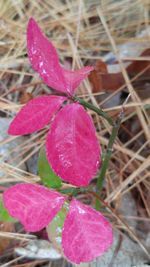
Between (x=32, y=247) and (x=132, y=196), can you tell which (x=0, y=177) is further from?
(x=132, y=196)

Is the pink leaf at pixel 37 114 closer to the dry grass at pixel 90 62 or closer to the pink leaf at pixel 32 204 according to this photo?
the pink leaf at pixel 32 204

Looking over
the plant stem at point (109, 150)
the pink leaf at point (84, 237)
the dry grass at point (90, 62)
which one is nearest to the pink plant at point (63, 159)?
the pink leaf at point (84, 237)

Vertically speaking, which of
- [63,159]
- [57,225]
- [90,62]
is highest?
[90,62]

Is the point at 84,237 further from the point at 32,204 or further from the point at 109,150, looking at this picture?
the point at 109,150

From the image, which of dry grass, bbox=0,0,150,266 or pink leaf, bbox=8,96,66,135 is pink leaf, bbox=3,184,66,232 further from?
dry grass, bbox=0,0,150,266

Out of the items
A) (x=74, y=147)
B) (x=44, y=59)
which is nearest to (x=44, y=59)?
(x=44, y=59)

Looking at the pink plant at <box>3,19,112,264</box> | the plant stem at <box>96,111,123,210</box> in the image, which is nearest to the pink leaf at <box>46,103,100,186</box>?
the pink plant at <box>3,19,112,264</box>
